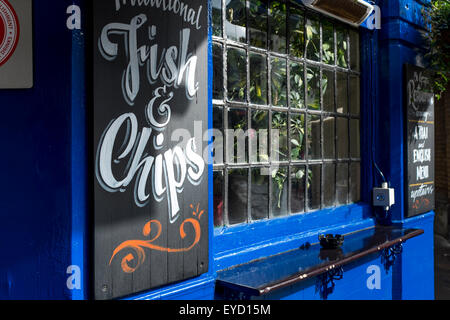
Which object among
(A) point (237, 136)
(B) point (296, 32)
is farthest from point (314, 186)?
(B) point (296, 32)

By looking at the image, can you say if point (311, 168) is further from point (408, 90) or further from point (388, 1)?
point (388, 1)

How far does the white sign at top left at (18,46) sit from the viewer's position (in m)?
1.89

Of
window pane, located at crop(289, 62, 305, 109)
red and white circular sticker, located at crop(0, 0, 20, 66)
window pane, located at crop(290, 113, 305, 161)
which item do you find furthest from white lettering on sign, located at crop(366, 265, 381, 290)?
red and white circular sticker, located at crop(0, 0, 20, 66)

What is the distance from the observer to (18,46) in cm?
191

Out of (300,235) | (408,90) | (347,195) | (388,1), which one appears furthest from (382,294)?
(388,1)

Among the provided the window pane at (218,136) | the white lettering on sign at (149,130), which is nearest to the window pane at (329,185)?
the window pane at (218,136)

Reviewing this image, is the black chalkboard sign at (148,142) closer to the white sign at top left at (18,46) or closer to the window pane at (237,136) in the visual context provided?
the white sign at top left at (18,46)

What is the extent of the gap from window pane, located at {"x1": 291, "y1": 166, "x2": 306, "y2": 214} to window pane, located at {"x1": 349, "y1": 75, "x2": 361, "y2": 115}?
1.11 meters

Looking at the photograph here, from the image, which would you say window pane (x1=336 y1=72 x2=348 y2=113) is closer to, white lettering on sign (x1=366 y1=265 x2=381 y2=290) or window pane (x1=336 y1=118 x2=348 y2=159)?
window pane (x1=336 y1=118 x2=348 y2=159)

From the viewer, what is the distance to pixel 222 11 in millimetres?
2781

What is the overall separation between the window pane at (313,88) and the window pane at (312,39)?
12 centimetres

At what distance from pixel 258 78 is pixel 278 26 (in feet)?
1.69

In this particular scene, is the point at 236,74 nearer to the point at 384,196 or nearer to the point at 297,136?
the point at 297,136

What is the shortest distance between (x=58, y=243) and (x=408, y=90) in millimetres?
3810
